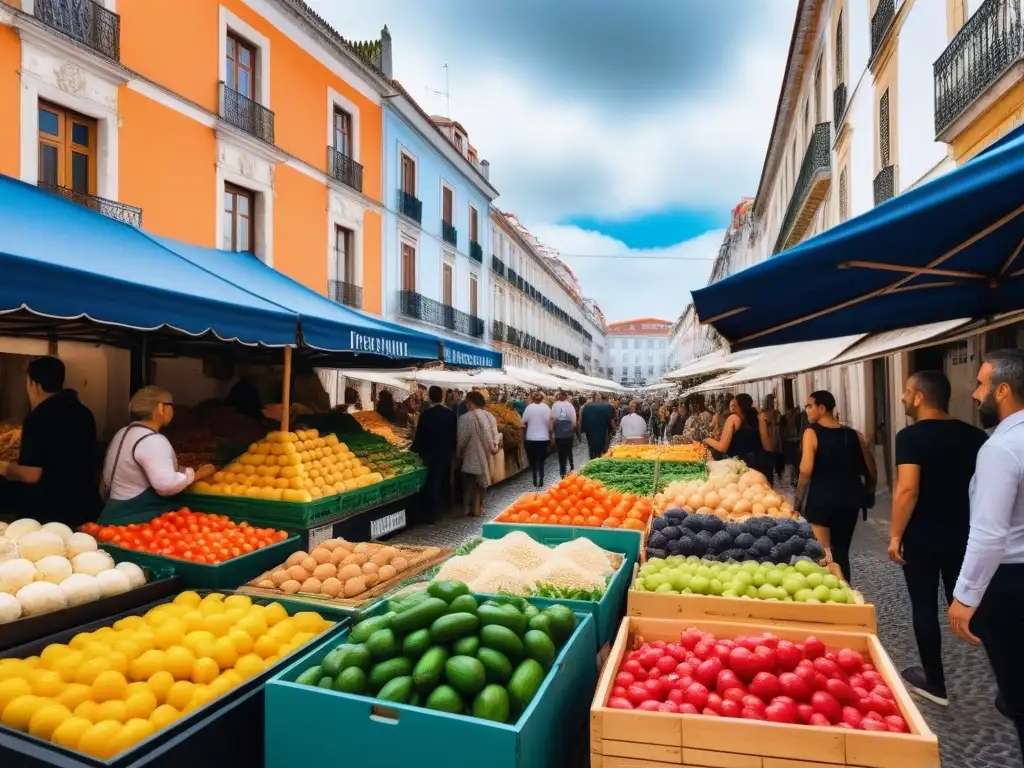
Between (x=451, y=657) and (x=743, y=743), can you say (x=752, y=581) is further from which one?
(x=451, y=657)

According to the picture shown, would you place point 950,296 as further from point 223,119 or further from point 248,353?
point 223,119

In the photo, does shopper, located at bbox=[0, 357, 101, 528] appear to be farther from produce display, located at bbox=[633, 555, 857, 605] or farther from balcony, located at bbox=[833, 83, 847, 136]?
balcony, located at bbox=[833, 83, 847, 136]

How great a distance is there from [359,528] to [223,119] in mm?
10506

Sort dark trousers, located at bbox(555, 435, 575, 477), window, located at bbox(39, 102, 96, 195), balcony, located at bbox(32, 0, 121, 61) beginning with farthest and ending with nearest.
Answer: dark trousers, located at bbox(555, 435, 575, 477), window, located at bbox(39, 102, 96, 195), balcony, located at bbox(32, 0, 121, 61)

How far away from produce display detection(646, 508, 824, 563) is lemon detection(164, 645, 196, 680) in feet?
8.20

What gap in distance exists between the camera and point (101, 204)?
1040cm

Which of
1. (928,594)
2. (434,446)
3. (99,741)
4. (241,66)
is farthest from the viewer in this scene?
(241,66)

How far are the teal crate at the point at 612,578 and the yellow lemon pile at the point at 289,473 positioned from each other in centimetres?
178

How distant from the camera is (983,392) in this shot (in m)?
2.76

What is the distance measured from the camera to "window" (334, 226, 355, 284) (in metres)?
17.2

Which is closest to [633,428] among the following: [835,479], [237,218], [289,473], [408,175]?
[835,479]

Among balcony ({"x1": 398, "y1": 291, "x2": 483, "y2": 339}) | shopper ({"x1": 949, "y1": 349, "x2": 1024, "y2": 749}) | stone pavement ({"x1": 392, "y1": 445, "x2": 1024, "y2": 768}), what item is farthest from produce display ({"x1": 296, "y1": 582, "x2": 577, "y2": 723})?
balcony ({"x1": 398, "y1": 291, "x2": 483, "y2": 339})

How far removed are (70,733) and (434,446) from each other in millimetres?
6792

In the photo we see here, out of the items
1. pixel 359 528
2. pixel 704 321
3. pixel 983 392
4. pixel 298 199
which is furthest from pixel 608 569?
pixel 298 199
